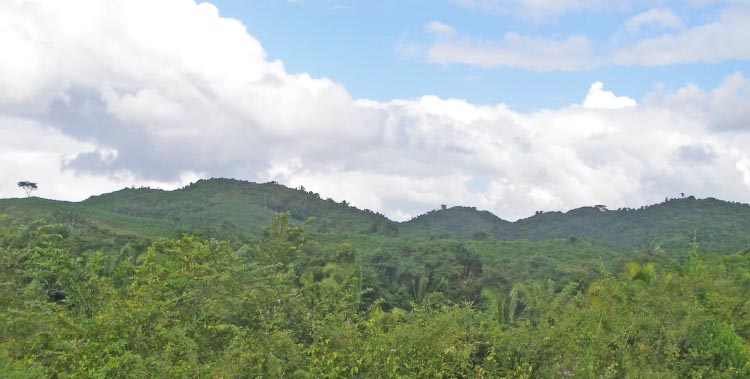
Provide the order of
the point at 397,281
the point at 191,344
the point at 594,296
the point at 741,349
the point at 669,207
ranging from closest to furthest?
the point at 191,344, the point at 741,349, the point at 594,296, the point at 397,281, the point at 669,207

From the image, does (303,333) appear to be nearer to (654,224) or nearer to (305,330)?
(305,330)

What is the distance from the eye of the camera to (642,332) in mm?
8664

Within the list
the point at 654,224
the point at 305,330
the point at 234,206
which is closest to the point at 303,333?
the point at 305,330

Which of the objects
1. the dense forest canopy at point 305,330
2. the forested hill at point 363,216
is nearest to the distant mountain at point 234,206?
the forested hill at point 363,216

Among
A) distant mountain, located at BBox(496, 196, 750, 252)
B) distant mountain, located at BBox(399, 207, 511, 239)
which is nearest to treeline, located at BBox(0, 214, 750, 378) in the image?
distant mountain, located at BBox(496, 196, 750, 252)

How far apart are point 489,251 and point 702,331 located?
4847 cm

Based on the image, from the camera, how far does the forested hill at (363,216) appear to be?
230 ft

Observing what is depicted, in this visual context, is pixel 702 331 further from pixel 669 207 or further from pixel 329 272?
pixel 669 207

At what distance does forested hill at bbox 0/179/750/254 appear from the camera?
70125 mm

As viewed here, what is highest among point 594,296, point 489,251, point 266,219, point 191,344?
point 266,219

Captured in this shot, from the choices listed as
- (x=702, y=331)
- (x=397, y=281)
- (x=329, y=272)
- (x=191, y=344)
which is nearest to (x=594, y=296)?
(x=702, y=331)

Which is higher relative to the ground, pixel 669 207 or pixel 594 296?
pixel 669 207

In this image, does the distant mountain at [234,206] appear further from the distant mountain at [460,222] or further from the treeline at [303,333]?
the treeline at [303,333]

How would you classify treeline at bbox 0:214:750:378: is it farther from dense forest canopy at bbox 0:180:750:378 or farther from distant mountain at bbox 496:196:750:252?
distant mountain at bbox 496:196:750:252
